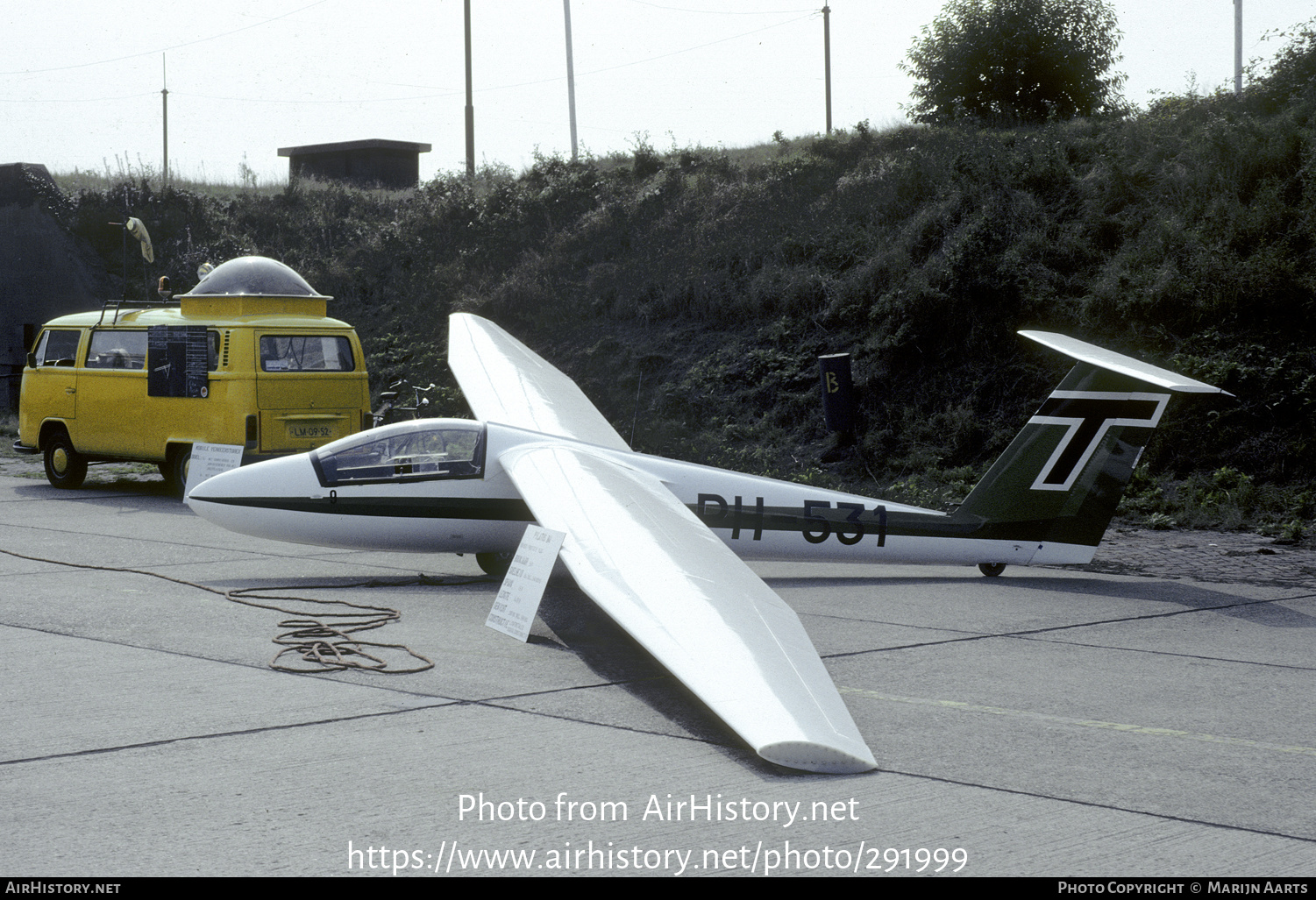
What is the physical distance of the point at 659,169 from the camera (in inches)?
1166

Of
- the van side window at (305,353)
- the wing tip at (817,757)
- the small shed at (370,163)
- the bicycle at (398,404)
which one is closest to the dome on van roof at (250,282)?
the van side window at (305,353)

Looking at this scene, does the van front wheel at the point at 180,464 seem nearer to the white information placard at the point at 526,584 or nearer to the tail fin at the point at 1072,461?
the white information placard at the point at 526,584

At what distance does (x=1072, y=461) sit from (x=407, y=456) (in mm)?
5619

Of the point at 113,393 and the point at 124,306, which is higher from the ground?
the point at 124,306

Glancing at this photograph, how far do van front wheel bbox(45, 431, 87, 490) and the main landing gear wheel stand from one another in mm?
9502

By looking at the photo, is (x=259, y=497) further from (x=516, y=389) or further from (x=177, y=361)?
(x=177, y=361)

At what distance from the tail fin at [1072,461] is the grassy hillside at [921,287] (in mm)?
4529

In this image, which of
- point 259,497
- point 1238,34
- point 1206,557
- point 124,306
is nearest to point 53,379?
point 124,306

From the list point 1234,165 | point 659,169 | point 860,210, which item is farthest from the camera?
point 659,169

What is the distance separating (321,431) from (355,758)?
1131cm

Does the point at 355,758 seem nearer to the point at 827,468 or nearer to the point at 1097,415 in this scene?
the point at 1097,415

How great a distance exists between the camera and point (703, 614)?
581 centimetres

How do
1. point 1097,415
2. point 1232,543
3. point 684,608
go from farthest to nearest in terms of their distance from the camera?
point 1232,543 → point 1097,415 → point 684,608
